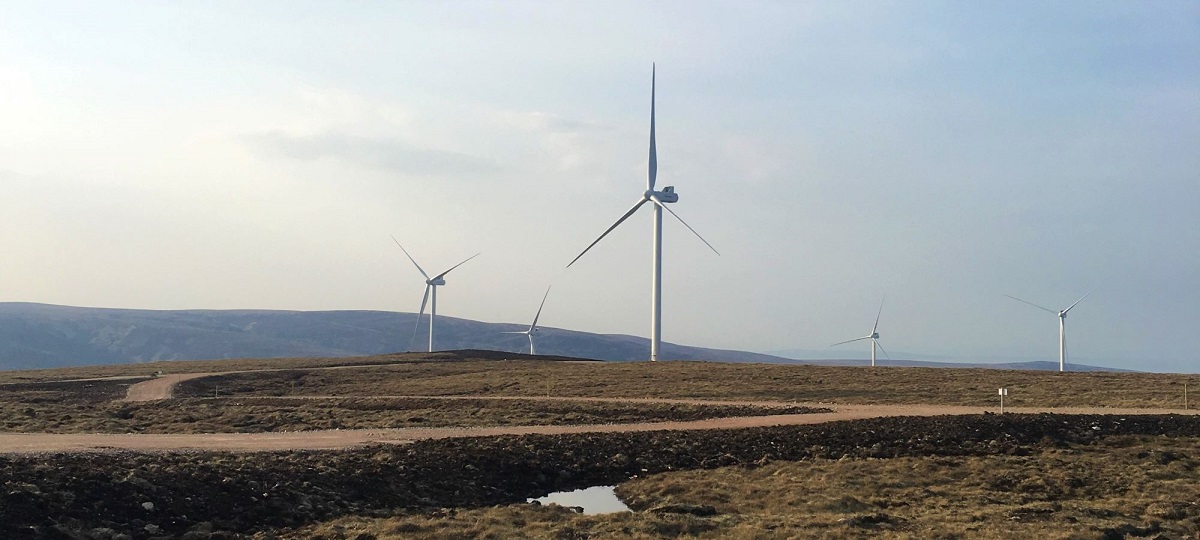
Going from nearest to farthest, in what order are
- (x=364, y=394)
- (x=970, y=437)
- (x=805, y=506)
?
(x=805, y=506) → (x=970, y=437) → (x=364, y=394)

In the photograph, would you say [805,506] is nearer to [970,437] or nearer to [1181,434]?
[970,437]

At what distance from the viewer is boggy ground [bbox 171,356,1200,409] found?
5309 centimetres

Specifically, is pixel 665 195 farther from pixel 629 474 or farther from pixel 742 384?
pixel 629 474

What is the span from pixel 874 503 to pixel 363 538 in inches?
495

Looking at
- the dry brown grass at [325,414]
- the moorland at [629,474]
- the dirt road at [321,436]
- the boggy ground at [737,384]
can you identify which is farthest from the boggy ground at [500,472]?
the boggy ground at [737,384]

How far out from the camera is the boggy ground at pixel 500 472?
1992 cm

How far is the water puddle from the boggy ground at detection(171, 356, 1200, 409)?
2841cm

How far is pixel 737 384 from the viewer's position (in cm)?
6281

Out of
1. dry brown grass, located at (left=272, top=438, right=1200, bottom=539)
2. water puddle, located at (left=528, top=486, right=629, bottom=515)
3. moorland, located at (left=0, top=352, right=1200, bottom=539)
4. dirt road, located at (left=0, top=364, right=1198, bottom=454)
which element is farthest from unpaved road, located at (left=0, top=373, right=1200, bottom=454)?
dry brown grass, located at (left=272, top=438, right=1200, bottom=539)

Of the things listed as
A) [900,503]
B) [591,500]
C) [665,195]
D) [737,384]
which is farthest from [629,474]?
[665,195]

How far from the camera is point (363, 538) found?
63.4 feet

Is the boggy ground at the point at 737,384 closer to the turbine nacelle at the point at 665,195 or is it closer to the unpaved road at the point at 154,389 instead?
the unpaved road at the point at 154,389

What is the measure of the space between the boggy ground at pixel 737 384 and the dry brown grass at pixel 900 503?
825 inches

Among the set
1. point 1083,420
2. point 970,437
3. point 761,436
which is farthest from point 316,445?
point 1083,420
